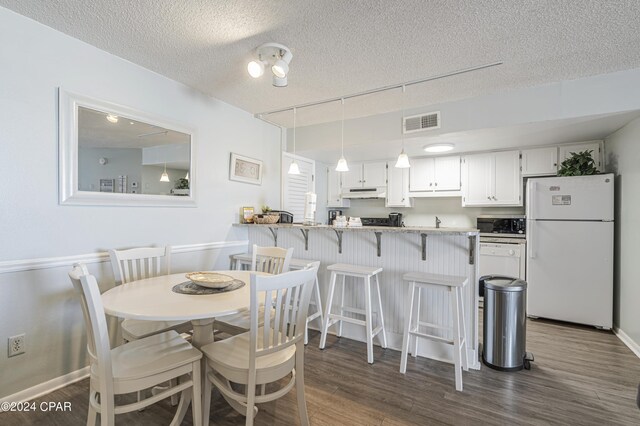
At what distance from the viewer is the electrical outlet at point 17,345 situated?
1909 millimetres

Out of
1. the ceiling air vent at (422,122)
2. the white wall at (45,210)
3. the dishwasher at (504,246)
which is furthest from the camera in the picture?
the dishwasher at (504,246)

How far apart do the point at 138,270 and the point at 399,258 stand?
222 centimetres

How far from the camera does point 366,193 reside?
16.3 ft

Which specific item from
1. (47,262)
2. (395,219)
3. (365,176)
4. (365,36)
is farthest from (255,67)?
(395,219)

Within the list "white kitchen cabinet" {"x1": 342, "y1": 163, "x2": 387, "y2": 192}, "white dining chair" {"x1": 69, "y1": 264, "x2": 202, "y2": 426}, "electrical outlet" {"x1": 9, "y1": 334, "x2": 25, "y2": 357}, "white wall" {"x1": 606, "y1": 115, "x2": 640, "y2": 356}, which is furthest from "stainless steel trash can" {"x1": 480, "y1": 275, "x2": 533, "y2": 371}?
"electrical outlet" {"x1": 9, "y1": 334, "x2": 25, "y2": 357}

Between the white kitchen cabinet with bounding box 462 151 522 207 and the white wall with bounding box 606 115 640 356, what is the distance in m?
0.94

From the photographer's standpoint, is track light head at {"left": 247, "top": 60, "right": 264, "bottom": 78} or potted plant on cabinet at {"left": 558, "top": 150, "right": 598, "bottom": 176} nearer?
track light head at {"left": 247, "top": 60, "right": 264, "bottom": 78}

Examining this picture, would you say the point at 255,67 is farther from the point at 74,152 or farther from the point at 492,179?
the point at 492,179

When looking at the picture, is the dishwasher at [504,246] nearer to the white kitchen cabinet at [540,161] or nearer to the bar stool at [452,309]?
the white kitchen cabinet at [540,161]

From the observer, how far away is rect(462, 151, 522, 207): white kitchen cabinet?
13.0 feet

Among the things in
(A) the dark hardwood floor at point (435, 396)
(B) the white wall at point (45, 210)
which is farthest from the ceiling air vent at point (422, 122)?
(B) the white wall at point (45, 210)

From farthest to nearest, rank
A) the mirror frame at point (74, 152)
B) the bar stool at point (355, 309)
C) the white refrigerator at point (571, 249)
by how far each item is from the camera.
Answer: the white refrigerator at point (571, 249), the bar stool at point (355, 309), the mirror frame at point (74, 152)

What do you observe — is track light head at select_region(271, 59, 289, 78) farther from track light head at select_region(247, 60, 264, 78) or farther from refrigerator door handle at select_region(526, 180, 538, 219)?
refrigerator door handle at select_region(526, 180, 538, 219)

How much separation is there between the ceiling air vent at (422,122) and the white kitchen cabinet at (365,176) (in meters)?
1.44
